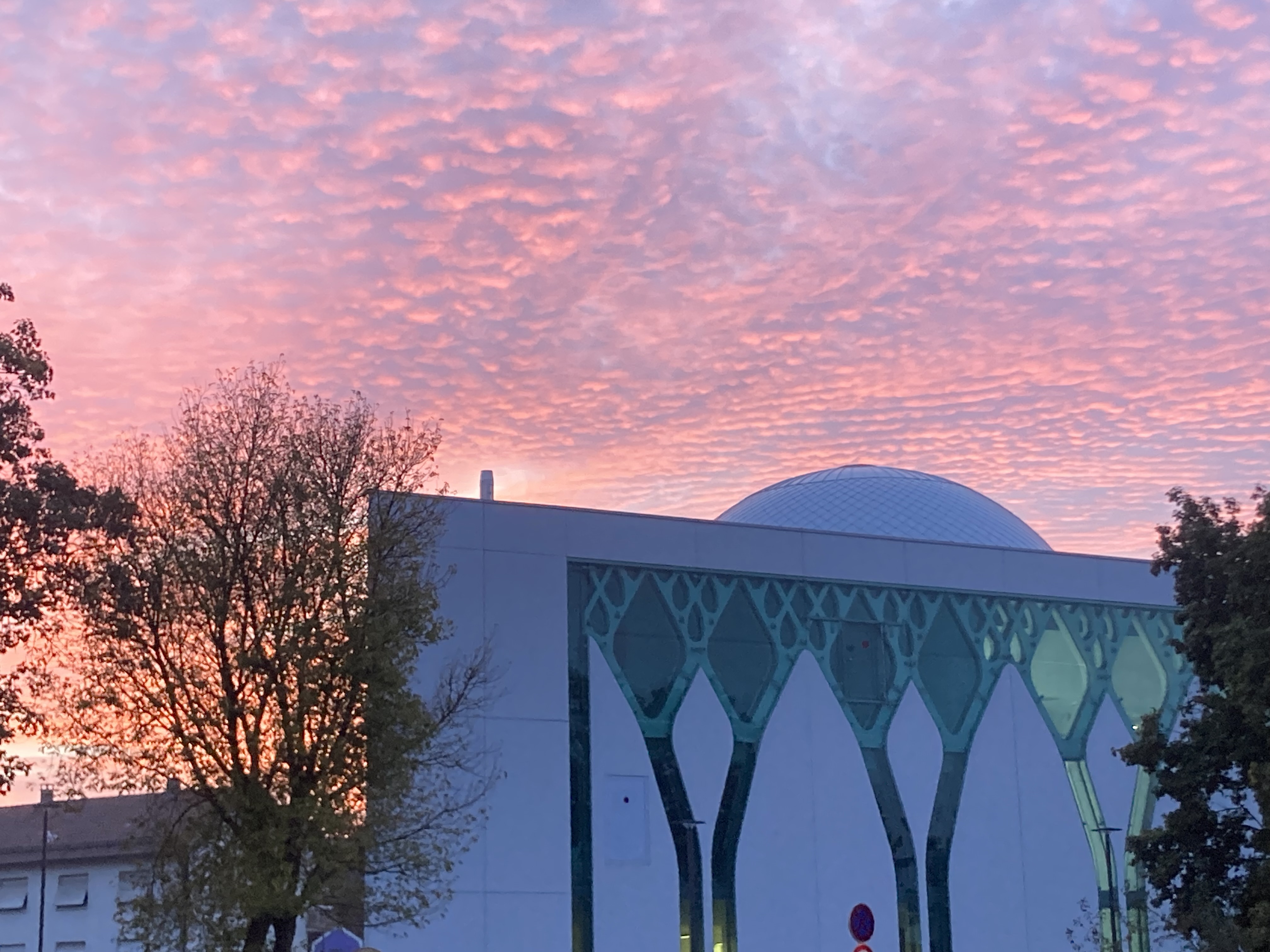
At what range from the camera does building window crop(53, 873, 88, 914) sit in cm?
5881

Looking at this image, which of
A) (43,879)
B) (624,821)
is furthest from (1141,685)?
(43,879)

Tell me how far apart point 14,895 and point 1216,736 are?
159 feet

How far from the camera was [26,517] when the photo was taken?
18.3 m

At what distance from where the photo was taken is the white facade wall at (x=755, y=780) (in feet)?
114

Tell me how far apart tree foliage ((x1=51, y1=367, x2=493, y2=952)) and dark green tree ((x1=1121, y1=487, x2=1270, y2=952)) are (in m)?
13.5

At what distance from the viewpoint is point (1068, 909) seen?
41219 millimetres

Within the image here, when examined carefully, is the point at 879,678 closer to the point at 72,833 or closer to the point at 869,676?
the point at 869,676

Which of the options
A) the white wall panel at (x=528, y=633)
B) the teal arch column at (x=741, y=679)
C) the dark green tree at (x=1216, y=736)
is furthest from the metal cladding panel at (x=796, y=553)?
the dark green tree at (x=1216, y=736)

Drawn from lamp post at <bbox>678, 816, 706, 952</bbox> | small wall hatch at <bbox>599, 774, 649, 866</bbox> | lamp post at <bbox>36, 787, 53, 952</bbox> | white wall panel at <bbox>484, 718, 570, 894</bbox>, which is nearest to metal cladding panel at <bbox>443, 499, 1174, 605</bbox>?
white wall panel at <bbox>484, 718, 570, 894</bbox>

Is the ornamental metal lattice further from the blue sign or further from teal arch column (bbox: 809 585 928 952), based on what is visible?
the blue sign

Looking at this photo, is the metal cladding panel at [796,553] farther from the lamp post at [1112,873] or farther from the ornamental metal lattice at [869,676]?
the lamp post at [1112,873]

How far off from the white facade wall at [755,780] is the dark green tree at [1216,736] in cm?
959

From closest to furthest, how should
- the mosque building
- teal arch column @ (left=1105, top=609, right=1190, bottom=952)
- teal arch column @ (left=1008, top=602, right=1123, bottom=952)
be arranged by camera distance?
the mosque building < teal arch column @ (left=1008, top=602, right=1123, bottom=952) < teal arch column @ (left=1105, top=609, right=1190, bottom=952)

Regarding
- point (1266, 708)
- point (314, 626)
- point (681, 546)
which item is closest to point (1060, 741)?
point (681, 546)
